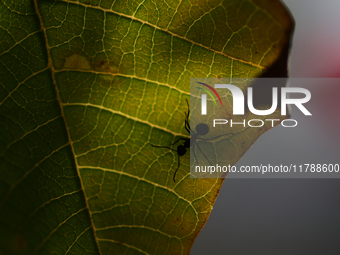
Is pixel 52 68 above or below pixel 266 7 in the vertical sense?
below

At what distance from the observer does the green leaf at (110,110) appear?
67 cm

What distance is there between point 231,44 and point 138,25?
28 centimetres

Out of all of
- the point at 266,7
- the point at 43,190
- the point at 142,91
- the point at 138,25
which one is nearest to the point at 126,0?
the point at 138,25

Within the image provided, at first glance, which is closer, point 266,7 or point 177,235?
point 266,7

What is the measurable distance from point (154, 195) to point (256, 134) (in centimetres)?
37

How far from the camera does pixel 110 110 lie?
765mm

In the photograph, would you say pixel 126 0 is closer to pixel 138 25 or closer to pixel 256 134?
pixel 138 25

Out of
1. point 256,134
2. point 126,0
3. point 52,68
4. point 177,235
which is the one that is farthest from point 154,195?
point 126,0

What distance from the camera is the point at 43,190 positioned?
0.70m

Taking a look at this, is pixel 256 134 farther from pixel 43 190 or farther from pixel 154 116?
pixel 43 190

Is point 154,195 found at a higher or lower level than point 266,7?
lower

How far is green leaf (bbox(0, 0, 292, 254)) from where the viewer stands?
26.5 inches

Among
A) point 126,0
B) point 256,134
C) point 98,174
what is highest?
point 126,0

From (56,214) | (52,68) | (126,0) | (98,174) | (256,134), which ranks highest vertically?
(126,0)
